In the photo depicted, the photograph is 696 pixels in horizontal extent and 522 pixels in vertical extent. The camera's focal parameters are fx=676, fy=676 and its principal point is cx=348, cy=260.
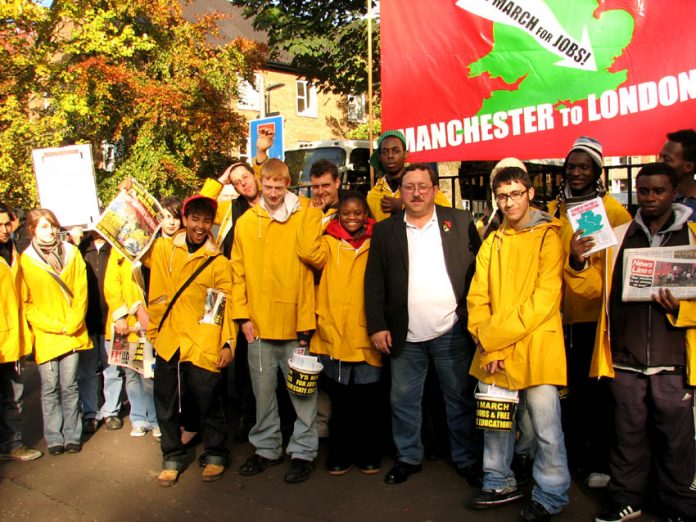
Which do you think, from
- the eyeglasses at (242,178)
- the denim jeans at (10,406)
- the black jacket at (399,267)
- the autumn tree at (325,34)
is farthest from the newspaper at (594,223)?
the autumn tree at (325,34)

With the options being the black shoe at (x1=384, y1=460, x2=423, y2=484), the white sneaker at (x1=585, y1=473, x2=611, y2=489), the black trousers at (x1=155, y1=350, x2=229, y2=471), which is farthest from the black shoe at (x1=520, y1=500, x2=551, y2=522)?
the black trousers at (x1=155, y1=350, x2=229, y2=471)

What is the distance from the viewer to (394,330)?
4.70 m

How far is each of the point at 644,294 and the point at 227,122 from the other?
40.0 ft

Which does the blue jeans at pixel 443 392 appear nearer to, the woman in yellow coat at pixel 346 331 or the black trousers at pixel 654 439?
the woman in yellow coat at pixel 346 331

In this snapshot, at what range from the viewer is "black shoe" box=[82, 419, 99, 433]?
6.25 metres

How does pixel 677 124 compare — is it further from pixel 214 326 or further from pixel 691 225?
pixel 214 326

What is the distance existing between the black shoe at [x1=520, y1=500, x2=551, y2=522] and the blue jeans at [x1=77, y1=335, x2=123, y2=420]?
4.04 meters

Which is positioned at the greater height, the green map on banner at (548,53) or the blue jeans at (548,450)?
the green map on banner at (548,53)

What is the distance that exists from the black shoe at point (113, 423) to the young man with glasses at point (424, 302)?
284 cm

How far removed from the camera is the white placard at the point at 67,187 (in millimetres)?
6188

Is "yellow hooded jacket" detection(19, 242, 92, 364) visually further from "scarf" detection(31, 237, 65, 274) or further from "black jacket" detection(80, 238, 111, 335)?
"black jacket" detection(80, 238, 111, 335)

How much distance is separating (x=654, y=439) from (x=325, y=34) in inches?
463

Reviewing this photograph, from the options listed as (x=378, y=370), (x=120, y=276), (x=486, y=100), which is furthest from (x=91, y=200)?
(x=486, y=100)

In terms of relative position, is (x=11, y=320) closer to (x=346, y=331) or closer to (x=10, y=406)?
(x=10, y=406)
